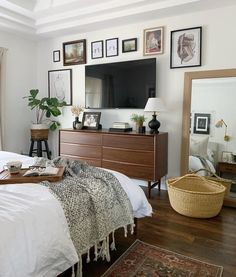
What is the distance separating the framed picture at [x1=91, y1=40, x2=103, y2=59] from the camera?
3.91m

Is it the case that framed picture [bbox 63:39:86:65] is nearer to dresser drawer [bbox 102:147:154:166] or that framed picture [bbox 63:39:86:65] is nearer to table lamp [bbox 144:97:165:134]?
table lamp [bbox 144:97:165:134]

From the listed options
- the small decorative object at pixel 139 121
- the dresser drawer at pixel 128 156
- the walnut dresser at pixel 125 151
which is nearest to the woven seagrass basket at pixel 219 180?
the walnut dresser at pixel 125 151

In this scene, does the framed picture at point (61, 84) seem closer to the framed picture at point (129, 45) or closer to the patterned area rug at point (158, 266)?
the framed picture at point (129, 45)

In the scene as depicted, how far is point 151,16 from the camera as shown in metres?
3.33

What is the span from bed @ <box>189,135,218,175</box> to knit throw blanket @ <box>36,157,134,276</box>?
168 cm

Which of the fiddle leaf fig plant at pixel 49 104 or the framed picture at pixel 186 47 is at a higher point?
the framed picture at pixel 186 47

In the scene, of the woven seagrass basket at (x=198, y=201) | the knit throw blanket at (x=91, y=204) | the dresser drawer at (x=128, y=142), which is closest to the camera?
the knit throw blanket at (x=91, y=204)

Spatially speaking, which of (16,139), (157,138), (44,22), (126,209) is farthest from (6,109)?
(126,209)

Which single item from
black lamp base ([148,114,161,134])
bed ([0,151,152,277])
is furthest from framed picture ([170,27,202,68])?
bed ([0,151,152,277])

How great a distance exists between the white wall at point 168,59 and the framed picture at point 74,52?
0.08m

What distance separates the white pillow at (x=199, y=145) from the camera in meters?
3.20

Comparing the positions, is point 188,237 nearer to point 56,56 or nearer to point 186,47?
point 186,47

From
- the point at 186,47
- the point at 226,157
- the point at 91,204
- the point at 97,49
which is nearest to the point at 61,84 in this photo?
the point at 97,49

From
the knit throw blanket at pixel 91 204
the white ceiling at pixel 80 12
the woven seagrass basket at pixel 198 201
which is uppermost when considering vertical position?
the white ceiling at pixel 80 12
